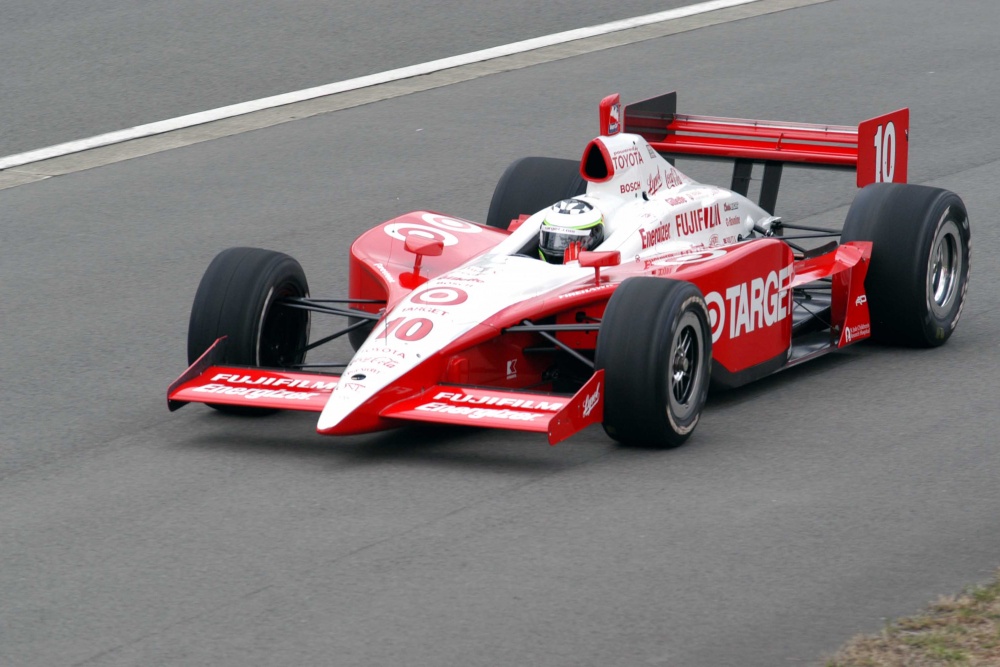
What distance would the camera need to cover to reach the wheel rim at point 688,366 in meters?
6.82

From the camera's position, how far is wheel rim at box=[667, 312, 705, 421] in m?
6.82

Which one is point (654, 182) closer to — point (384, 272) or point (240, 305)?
point (384, 272)

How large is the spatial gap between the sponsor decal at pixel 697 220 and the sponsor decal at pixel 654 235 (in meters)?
0.12

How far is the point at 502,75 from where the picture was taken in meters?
15.4

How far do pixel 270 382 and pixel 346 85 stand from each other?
842 centimetres

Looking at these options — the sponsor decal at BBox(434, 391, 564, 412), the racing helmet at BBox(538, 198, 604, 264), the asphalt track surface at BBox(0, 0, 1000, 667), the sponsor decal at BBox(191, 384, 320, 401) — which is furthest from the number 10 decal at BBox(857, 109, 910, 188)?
the sponsor decal at BBox(191, 384, 320, 401)

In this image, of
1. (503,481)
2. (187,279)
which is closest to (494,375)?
(503,481)

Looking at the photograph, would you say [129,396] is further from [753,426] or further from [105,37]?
[105,37]

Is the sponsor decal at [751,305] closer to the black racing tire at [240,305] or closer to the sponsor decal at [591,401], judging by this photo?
the sponsor decal at [591,401]

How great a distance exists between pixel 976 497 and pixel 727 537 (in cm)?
107

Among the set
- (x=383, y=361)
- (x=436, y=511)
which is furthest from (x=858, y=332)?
(x=436, y=511)

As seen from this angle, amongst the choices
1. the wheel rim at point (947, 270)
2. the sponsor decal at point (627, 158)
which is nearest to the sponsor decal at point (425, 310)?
the sponsor decal at point (627, 158)

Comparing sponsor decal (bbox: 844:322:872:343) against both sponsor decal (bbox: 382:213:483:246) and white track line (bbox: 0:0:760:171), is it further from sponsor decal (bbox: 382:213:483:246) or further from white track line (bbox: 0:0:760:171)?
white track line (bbox: 0:0:760:171)

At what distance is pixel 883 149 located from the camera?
897 cm
